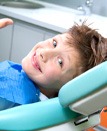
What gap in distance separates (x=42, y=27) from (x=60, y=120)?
144 cm

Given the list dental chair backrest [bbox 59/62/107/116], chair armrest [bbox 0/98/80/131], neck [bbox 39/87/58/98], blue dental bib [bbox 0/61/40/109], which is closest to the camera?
dental chair backrest [bbox 59/62/107/116]

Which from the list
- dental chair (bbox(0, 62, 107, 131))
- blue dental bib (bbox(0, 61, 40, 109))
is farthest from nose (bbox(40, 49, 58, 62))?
dental chair (bbox(0, 62, 107, 131))

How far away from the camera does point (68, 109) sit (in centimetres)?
79

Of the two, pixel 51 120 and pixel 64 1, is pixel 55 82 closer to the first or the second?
pixel 51 120

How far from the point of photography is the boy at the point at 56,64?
979 mm

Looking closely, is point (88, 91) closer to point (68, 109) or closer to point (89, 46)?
point (68, 109)

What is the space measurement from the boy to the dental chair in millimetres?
200

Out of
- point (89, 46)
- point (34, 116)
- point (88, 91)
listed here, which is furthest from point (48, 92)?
point (88, 91)

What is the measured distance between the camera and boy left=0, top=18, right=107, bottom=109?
0.98 meters

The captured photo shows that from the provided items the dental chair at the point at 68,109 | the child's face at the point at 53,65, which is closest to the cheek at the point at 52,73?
the child's face at the point at 53,65

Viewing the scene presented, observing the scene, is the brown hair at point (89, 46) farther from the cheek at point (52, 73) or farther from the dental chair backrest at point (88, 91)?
the dental chair backrest at point (88, 91)

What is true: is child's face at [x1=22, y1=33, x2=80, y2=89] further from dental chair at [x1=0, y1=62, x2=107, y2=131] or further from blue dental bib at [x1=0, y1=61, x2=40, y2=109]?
dental chair at [x1=0, y1=62, x2=107, y2=131]

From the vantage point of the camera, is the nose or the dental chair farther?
the nose

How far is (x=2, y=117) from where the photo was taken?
29.6 inches
